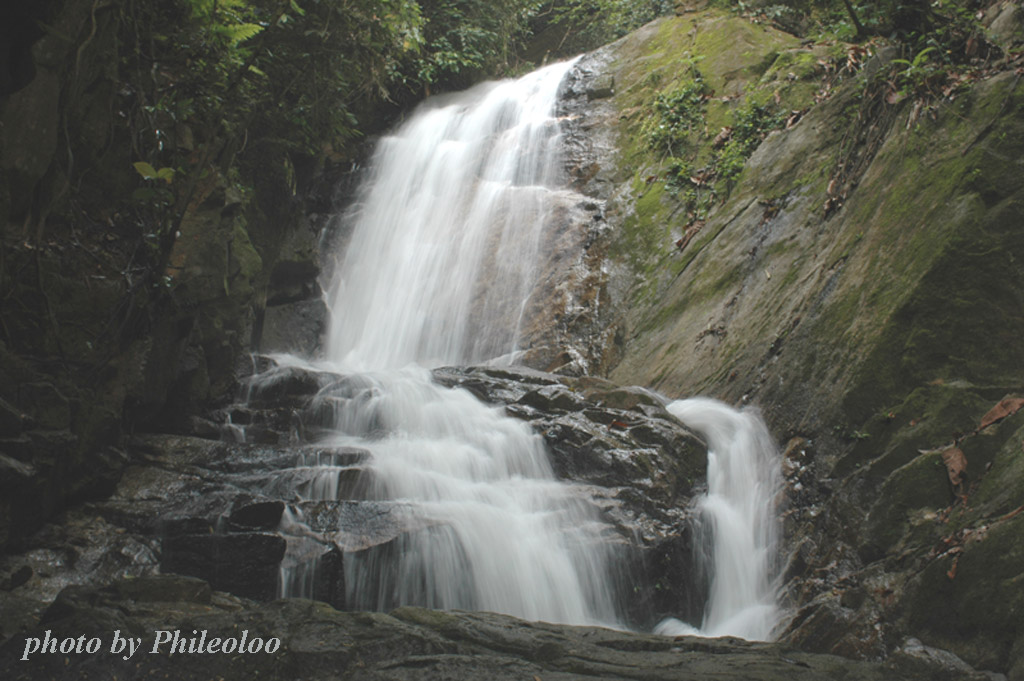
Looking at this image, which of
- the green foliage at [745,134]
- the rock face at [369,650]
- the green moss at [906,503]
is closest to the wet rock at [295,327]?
the green foliage at [745,134]

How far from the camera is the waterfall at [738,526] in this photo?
4422 mm

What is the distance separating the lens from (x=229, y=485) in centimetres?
493

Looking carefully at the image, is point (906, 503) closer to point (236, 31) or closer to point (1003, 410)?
point (1003, 410)

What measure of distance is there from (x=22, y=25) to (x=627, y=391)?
514cm

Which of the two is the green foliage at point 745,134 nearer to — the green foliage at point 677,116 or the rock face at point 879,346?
the rock face at point 879,346

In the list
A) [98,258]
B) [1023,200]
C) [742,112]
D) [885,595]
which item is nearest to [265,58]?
[98,258]

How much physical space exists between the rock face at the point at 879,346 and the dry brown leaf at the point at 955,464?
0.01 meters

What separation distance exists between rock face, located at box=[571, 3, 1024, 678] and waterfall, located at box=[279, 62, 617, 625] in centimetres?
171

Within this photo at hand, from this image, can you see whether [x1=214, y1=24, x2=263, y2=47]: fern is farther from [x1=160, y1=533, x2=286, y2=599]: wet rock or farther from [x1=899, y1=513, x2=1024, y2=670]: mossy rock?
[x1=899, y1=513, x2=1024, y2=670]: mossy rock

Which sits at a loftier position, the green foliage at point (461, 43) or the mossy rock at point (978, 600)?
the green foliage at point (461, 43)

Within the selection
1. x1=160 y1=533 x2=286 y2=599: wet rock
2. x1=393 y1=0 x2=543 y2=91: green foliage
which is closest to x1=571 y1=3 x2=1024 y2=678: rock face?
x1=160 y1=533 x2=286 y2=599: wet rock

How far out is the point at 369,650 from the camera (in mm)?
2762

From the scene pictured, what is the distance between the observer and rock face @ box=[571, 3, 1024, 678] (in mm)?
3402

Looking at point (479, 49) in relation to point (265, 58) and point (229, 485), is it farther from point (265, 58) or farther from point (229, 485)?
point (229, 485)
